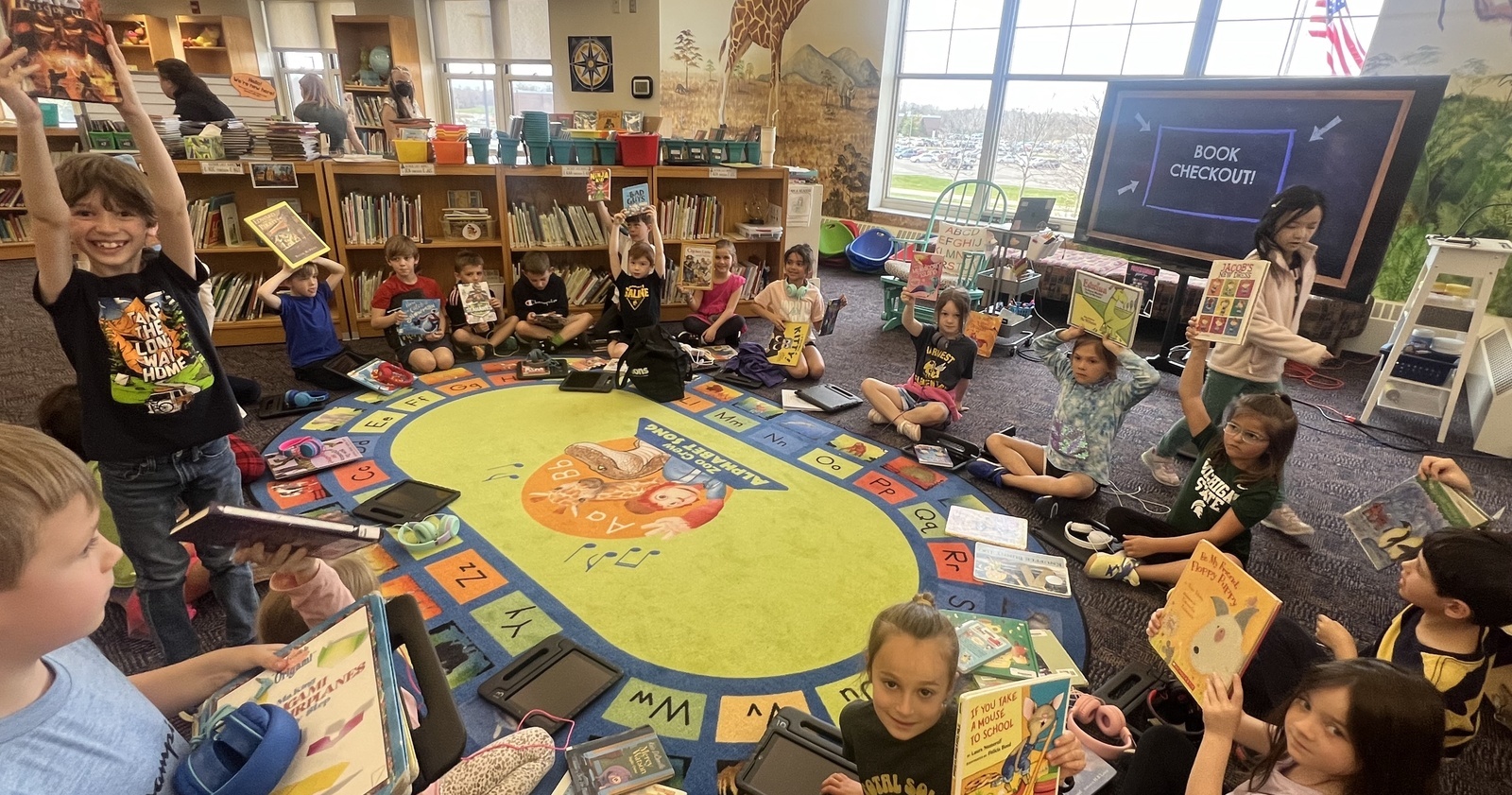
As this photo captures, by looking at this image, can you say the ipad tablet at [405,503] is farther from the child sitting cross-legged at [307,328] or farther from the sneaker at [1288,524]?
the sneaker at [1288,524]

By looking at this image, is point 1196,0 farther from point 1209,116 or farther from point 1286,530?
point 1286,530

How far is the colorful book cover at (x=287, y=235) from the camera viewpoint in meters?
3.77

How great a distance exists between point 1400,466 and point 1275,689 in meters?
2.74

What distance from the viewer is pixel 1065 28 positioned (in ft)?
22.1

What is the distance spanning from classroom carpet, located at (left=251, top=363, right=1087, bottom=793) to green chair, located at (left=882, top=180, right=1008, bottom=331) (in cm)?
179

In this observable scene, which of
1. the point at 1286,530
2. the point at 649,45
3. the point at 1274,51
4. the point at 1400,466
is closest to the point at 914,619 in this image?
the point at 1286,530

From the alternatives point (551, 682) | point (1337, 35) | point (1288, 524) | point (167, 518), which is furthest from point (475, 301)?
point (1337, 35)

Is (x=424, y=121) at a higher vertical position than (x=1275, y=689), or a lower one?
higher

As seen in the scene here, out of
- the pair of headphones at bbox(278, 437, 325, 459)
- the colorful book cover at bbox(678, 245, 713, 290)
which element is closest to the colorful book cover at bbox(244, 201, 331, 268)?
the pair of headphones at bbox(278, 437, 325, 459)

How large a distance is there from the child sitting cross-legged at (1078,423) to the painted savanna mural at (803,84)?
533 centimetres

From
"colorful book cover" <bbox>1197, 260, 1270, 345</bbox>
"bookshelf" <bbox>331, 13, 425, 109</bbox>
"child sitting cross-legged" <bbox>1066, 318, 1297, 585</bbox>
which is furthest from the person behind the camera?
"bookshelf" <bbox>331, 13, 425, 109</bbox>

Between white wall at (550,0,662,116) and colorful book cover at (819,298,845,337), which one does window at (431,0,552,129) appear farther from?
colorful book cover at (819,298,845,337)

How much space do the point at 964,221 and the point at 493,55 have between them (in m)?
6.27

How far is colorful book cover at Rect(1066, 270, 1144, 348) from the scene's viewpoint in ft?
9.04
